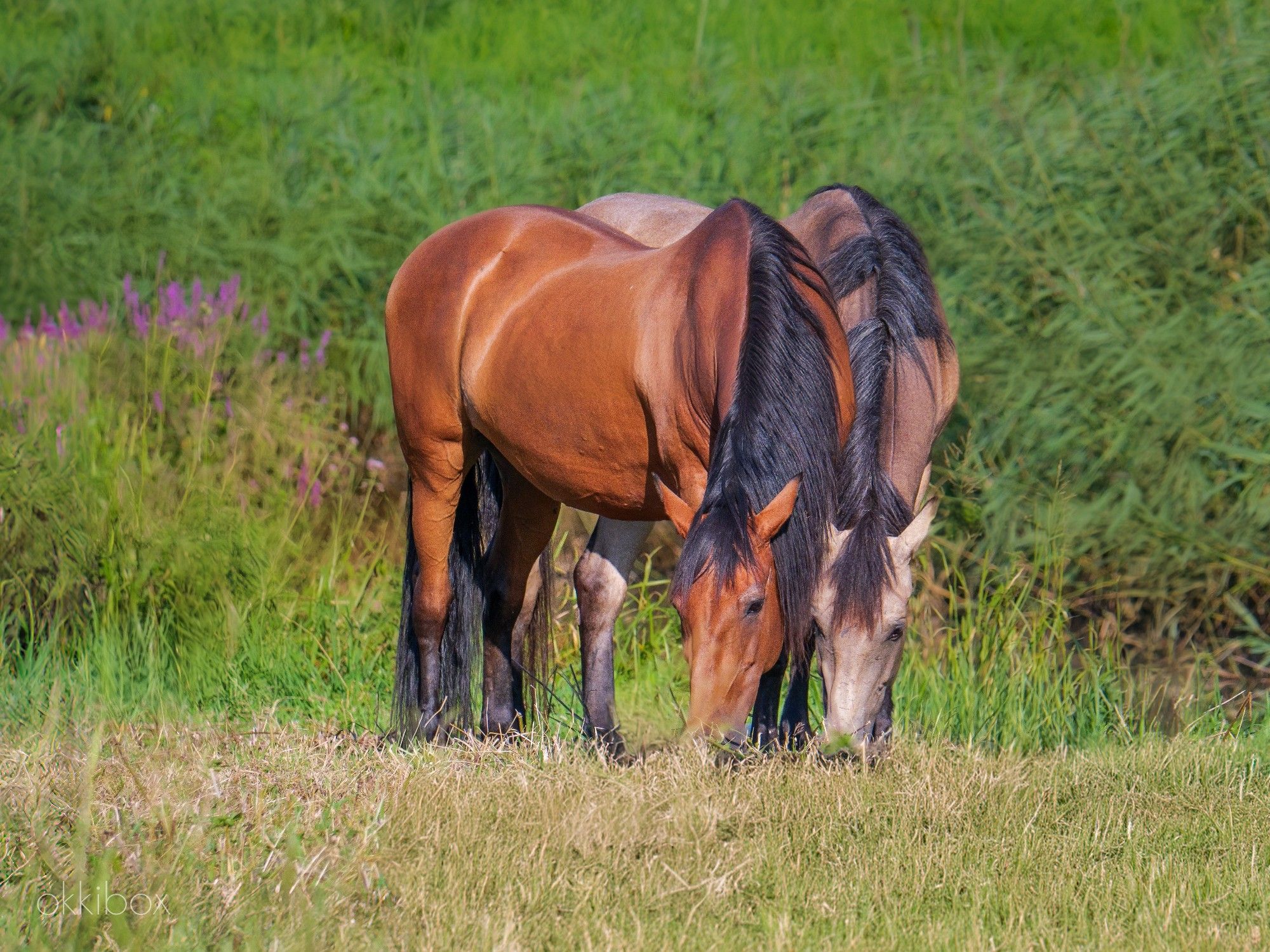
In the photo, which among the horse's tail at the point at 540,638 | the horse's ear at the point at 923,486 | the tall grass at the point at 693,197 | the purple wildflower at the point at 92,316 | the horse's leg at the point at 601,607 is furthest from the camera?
the purple wildflower at the point at 92,316

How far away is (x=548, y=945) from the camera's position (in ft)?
10.2

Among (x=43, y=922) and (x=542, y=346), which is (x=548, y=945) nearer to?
(x=43, y=922)

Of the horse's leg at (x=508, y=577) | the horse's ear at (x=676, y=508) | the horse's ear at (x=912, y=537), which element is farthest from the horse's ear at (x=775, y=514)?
the horse's leg at (x=508, y=577)

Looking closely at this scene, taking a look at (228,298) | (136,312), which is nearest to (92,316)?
(136,312)

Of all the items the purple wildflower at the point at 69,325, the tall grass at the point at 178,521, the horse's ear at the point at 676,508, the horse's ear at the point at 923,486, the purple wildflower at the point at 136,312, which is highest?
the horse's ear at the point at 676,508

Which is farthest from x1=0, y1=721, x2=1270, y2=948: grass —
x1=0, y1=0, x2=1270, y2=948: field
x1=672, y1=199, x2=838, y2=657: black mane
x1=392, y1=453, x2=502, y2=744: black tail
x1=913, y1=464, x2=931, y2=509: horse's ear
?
x1=392, y1=453, x2=502, y2=744: black tail

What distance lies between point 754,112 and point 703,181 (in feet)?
3.37

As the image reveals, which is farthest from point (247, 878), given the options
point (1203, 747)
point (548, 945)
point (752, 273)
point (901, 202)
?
point (901, 202)

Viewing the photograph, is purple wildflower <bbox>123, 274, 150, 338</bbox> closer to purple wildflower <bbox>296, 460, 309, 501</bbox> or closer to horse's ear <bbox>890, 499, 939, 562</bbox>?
purple wildflower <bbox>296, 460, 309, 501</bbox>

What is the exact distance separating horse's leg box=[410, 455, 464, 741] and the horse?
1.79 feet

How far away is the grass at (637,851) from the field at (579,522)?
1 cm

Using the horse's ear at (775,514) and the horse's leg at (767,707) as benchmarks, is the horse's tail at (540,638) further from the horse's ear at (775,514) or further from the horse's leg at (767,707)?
the horse's ear at (775,514)

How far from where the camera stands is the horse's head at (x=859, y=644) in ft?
13.0

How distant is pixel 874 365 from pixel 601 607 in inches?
52.8
